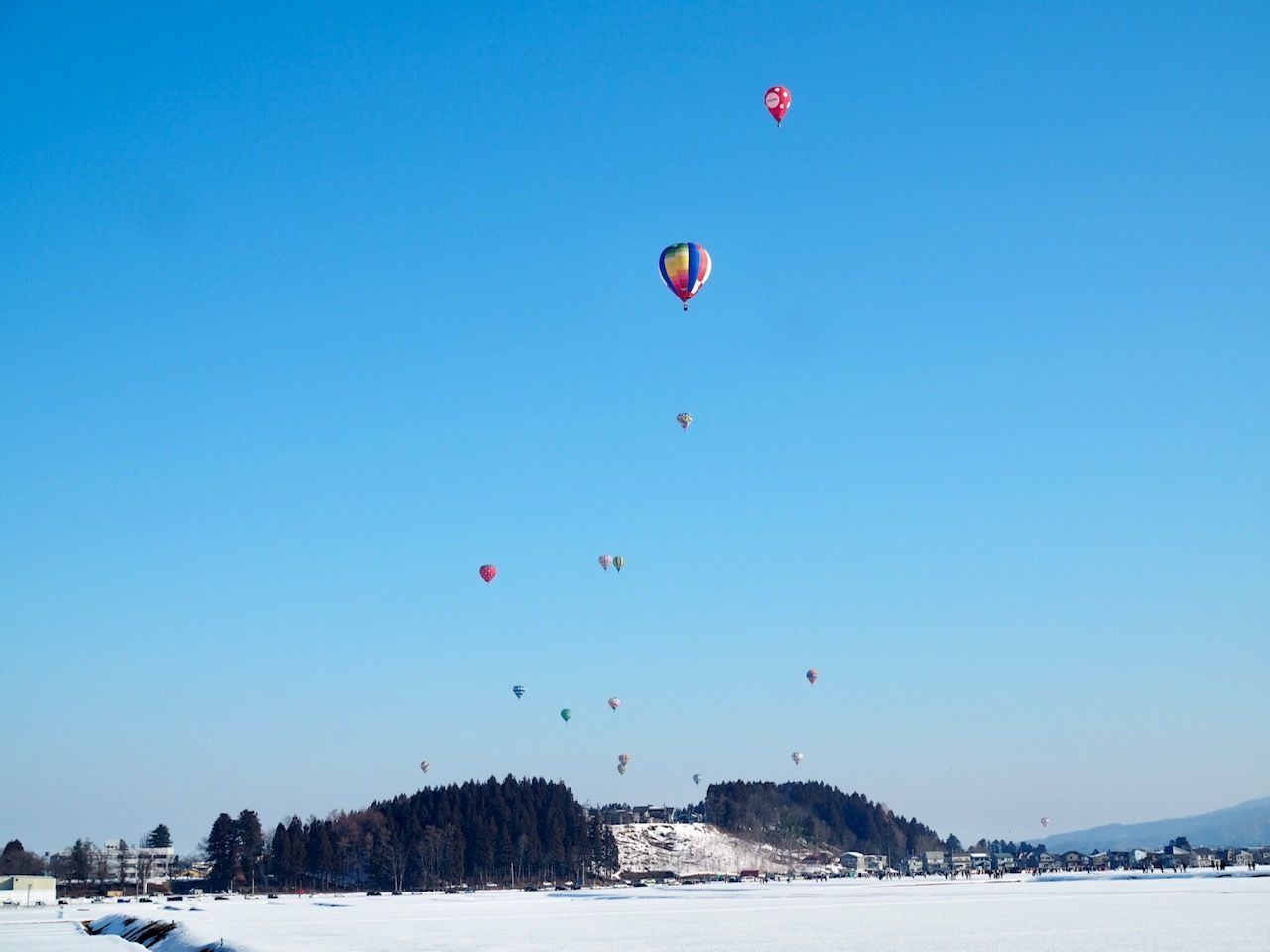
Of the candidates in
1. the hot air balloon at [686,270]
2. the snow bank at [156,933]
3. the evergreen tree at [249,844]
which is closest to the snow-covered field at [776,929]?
the snow bank at [156,933]

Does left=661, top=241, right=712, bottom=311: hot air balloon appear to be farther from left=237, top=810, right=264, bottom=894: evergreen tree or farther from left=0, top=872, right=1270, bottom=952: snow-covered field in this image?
left=237, top=810, right=264, bottom=894: evergreen tree

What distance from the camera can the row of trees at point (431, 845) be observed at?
155875mm

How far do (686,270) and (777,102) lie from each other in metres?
10.9

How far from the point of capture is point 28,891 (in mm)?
106812

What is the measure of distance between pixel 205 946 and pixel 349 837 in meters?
154

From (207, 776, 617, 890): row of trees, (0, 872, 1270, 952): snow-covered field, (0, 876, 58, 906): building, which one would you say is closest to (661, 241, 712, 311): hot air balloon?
(0, 872, 1270, 952): snow-covered field

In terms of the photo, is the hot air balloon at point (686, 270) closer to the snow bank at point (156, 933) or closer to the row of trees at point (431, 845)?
the snow bank at point (156, 933)

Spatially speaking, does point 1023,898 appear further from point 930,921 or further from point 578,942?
point 578,942

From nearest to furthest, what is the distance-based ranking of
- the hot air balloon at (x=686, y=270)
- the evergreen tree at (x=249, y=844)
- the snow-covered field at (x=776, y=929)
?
the snow-covered field at (x=776, y=929)
the hot air balloon at (x=686, y=270)
the evergreen tree at (x=249, y=844)

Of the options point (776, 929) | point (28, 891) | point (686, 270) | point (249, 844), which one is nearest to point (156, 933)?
point (776, 929)

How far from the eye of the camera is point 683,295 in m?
56.8

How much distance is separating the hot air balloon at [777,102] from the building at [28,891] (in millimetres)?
88059

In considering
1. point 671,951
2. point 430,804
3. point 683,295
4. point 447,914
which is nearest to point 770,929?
point 671,951

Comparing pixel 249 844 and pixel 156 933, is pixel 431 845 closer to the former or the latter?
pixel 249 844
